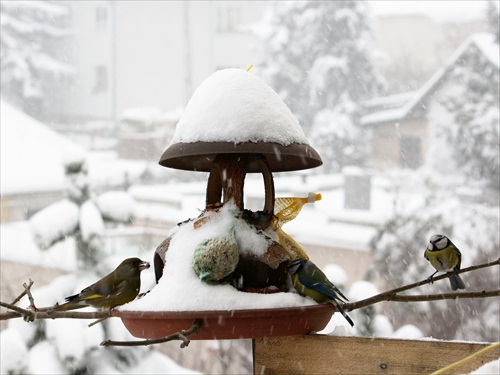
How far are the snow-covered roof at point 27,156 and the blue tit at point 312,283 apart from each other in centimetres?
746

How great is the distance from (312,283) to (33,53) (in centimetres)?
1754

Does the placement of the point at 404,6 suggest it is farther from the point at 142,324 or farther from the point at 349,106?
the point at 142,324

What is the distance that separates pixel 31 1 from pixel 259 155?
58.7 feet

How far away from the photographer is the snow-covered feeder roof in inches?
61.0

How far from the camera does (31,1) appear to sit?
59.2 feet

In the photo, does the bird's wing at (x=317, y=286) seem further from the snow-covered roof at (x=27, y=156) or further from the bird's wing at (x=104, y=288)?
the snow-covered roof at (x=27, y=156)

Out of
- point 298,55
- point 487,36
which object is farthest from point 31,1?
point 487,36

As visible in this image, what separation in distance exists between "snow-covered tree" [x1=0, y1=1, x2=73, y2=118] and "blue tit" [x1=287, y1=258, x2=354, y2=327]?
54.2 ft

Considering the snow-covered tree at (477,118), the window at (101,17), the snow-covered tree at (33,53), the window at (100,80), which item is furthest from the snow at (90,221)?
the window at (101,17)

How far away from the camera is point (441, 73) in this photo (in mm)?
11922

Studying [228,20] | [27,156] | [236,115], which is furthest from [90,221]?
[228,20]

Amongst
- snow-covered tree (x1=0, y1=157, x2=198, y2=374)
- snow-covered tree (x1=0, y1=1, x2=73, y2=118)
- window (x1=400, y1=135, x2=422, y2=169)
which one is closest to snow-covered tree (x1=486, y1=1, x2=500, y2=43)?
window (x1=400, y1=135, x2=422, y2=169)

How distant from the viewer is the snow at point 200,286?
56.6 inches

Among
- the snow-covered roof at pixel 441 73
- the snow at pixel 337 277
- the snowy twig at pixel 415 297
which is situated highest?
the snow-covered roof at pixel 441 73
